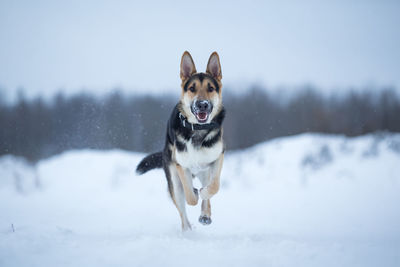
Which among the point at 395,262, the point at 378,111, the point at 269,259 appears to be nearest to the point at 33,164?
the point at 269,259

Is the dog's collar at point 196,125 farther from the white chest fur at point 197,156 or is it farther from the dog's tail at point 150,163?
the dog's tail at point 150,163

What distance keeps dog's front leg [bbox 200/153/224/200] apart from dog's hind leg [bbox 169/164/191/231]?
61 centimetres

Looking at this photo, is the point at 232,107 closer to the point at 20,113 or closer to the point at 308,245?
the point at 20,113

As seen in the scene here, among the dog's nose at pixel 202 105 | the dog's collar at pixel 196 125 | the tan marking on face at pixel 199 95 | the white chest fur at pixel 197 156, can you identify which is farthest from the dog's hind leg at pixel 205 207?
the dog's nose at pixel 202 105

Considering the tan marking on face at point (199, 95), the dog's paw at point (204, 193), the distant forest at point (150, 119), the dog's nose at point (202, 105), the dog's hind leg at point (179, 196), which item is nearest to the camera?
the dog's nose at point (202, 105)

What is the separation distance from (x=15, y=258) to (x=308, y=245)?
2.83 m

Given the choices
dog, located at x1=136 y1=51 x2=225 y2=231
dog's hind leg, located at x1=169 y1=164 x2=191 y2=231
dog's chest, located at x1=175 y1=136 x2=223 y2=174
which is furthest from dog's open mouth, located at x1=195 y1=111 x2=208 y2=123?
dog's hind leg, located at x1=169 y1=164 x2=191 y2=231

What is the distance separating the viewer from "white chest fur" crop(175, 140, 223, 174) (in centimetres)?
357

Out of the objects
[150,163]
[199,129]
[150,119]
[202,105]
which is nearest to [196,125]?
[199,129]

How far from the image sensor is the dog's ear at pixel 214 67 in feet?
12.3

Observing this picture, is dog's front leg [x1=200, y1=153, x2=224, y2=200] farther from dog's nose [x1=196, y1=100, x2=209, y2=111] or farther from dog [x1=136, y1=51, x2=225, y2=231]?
dog's nose [x1=196, y1=100, x2=209, y2=111]

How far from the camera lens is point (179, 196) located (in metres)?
4.27

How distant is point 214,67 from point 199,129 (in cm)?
87

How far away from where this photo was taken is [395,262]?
2.58m
